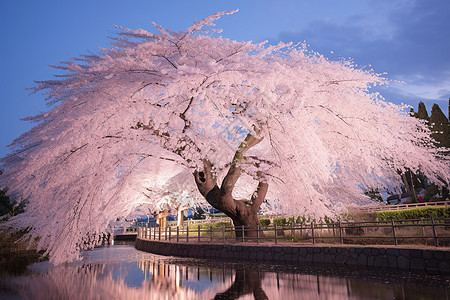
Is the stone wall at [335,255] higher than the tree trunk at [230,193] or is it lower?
lower

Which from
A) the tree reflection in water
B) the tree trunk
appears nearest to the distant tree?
the tree trunk

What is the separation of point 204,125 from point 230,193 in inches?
155

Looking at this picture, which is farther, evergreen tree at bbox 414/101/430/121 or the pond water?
evergreen tree at bbox 414/101/430/121

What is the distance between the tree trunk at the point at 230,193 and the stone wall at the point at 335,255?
4.98 feet

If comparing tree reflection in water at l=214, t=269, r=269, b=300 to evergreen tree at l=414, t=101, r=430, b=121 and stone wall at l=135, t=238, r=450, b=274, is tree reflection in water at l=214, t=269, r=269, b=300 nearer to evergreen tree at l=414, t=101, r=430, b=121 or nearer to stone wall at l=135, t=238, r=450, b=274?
stone wall at l=135, t=238, r=450, b=274

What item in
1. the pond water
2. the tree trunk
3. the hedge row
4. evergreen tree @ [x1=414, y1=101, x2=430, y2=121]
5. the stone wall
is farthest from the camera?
evergreen tree @ [x1=414, y1=101, x2=430, y2=121]

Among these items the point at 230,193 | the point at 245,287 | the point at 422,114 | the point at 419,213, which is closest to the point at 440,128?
the point at 422,114

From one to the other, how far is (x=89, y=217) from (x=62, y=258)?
1.79 metres

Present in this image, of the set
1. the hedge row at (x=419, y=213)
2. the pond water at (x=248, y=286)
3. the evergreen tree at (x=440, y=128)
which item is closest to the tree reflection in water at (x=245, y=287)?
the pond water at (x=248, y=286)

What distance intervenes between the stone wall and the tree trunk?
152cm

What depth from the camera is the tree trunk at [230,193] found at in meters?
16.8

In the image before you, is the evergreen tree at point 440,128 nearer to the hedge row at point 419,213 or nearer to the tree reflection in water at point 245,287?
the hedge row at point 419,213

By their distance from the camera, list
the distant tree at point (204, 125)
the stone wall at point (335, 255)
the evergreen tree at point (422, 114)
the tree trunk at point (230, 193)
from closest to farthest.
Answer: the stone wall at point (335, 255)
the distant tree at point (204, 125)
the tree trunk at point (230, 193)
the evergreen tree at point (422, 114)

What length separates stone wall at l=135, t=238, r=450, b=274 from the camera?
9984 mm
